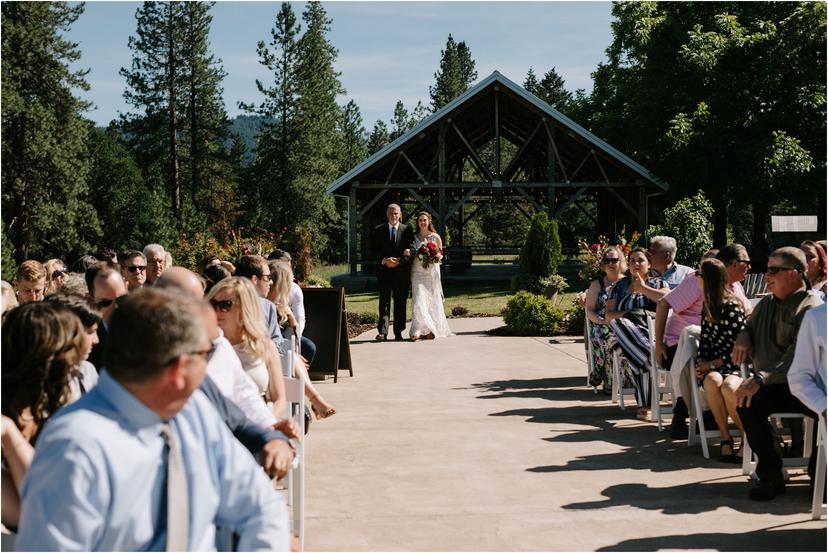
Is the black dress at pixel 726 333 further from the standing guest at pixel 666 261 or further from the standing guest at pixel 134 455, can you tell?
the standing guest at pixel 134 455

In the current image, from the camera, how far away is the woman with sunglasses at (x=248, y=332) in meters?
5.10

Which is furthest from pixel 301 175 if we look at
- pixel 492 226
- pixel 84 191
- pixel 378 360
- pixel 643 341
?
pixel 643 341

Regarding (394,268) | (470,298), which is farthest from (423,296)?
(470,298)

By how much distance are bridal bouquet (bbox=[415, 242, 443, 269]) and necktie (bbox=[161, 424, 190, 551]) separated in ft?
42.1

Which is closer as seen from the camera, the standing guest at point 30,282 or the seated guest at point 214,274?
the seated guest at point 214,274

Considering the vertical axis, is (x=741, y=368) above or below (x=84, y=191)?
below

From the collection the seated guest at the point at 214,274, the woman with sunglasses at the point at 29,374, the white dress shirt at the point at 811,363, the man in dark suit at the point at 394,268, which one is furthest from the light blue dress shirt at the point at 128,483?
the man in dark suit at the point at 394,268

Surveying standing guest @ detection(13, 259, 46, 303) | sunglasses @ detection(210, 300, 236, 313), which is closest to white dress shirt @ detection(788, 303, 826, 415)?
sunglasses @ detection(210, 300, 236, 313)

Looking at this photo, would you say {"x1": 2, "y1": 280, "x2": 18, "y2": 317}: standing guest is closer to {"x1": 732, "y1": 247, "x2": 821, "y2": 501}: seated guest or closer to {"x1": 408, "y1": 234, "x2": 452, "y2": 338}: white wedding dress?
{"x1": 732, "y1": 247, "x2": 821, "y2": 501}: seated guest

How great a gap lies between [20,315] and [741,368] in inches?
194

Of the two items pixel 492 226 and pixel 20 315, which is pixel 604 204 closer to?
pixel 20 315

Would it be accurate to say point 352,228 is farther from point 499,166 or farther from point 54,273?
point 54,273

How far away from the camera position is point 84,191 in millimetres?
44406

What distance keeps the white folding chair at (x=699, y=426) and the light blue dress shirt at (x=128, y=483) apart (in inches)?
195
